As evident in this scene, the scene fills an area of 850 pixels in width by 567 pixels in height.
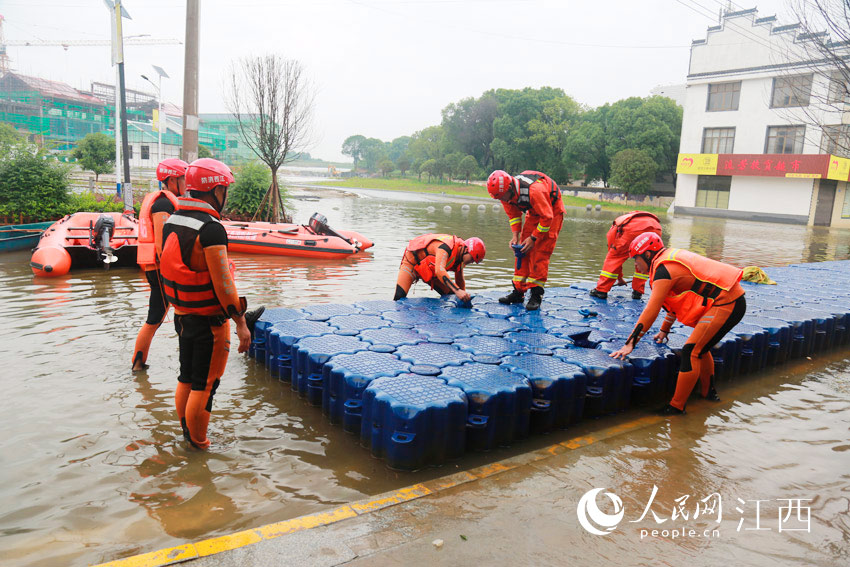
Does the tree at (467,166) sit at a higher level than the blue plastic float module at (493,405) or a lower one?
higher

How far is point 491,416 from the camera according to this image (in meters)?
4.41

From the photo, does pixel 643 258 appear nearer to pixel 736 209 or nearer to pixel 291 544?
pixel 291 544

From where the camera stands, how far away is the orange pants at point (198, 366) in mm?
4086

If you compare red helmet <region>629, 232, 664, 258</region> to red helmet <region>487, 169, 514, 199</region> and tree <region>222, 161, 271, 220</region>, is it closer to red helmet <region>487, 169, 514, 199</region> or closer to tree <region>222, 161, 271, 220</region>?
red helmet <region>487, 169, 514, 199</region>

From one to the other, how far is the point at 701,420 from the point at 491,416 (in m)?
2.31

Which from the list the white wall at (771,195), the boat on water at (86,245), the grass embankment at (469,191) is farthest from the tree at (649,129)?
the boat on water at (86,245)

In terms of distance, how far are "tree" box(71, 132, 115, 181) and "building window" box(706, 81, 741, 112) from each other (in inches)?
1989

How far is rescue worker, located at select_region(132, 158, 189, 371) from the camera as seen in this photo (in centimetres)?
538

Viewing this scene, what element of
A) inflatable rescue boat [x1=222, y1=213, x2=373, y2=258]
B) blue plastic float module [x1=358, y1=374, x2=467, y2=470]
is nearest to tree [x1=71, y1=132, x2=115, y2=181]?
inflatable rescue boat [x1=222, y1=213, x2=373, y2=258]

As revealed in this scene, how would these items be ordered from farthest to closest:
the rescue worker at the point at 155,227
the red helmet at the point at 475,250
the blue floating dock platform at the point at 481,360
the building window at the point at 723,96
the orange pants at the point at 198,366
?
1. the building window at the point at 723,96
2. the red helmet at the point at 475,250
3. the rescue worker at the point at 155,227
4. the blue floating dock platform at the point at 481,360
5. the orange pants at the point at 198,366

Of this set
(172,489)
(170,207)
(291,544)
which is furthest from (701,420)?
(170,207)

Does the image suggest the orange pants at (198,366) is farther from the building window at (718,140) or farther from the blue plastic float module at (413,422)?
the building window at (718,140)

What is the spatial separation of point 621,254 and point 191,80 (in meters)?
10.1

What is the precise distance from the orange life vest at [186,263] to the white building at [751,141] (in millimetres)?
41834
